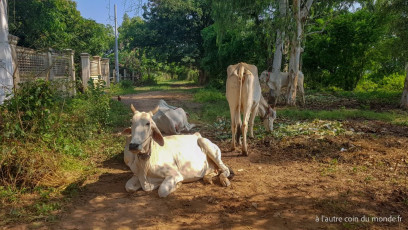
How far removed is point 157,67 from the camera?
33.0 m

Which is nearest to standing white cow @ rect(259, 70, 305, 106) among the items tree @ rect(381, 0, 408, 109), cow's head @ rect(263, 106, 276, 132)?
tree @ rect(381, 0, 408, 109)

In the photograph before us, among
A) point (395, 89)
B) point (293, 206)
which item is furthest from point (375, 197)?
point (395, 89)

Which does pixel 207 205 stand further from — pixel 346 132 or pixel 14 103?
pixel 346 132

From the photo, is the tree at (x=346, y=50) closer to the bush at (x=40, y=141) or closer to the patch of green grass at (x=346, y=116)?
the patch of green grass at (x=346, y=116)

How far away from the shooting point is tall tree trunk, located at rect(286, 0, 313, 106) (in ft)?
33.3

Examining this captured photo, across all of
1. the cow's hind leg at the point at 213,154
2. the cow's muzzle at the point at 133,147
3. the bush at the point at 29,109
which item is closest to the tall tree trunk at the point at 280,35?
the cow's hind leg at the point at 213,154

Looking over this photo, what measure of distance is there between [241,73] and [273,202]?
2.70 meters

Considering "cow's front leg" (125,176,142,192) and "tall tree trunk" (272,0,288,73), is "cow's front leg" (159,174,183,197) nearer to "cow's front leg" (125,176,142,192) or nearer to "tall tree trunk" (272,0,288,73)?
"cow's front leg" (125,176,142,192)

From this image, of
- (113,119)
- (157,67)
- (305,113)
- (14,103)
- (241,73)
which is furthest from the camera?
(157,67)

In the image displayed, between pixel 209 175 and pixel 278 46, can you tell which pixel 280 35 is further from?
pixel 209 175

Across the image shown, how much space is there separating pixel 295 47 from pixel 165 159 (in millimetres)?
8424

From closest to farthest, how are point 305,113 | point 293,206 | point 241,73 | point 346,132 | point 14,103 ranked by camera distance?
point 293,206 < point 14,103 < point 241,73 < point 346,132 < point 305,113

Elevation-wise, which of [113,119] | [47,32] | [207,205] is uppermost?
[47,32]

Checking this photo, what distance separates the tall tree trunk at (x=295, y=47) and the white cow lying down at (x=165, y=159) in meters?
7.27
